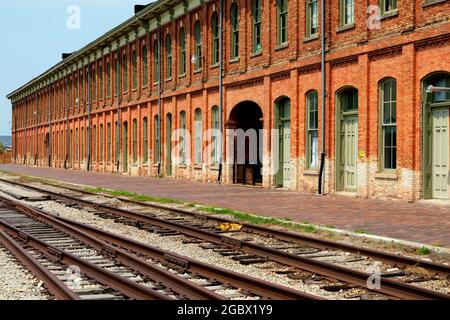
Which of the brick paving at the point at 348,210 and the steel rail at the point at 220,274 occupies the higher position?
the brick paving at the point at 348,210

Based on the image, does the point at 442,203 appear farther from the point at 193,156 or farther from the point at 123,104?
the point at 123,104

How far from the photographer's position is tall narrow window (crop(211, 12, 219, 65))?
30.0 metres

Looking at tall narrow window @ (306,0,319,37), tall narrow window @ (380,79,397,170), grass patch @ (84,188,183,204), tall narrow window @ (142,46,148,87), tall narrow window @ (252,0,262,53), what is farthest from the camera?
tall narrow window @ (142,46,148,87)

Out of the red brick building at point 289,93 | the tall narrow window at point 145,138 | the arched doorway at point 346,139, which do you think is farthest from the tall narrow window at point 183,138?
the arched doorway at point 346,139

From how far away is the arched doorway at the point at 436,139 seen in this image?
678 inches

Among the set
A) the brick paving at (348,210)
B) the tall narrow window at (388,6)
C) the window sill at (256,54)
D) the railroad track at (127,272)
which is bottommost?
the railroad track at (127,272)

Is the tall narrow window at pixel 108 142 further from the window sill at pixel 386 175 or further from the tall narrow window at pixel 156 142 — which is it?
the window sill at pixel 386 175

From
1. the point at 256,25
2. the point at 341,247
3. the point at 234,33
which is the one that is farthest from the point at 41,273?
the point at 234,33

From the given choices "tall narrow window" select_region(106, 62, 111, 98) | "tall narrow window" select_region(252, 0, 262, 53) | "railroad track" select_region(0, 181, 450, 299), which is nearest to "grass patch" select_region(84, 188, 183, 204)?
"railroad track" select_region(0, 181, 450, 299)

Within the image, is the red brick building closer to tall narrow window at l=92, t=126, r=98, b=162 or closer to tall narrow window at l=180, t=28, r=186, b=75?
tall narrow window at l=180, t=28, r=186, b=75

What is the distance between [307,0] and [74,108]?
1469 inches

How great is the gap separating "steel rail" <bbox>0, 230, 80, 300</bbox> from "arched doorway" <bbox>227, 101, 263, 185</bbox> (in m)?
17.8

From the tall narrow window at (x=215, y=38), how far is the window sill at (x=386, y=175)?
12933 mm

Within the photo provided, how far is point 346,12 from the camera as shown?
69.3 ft
